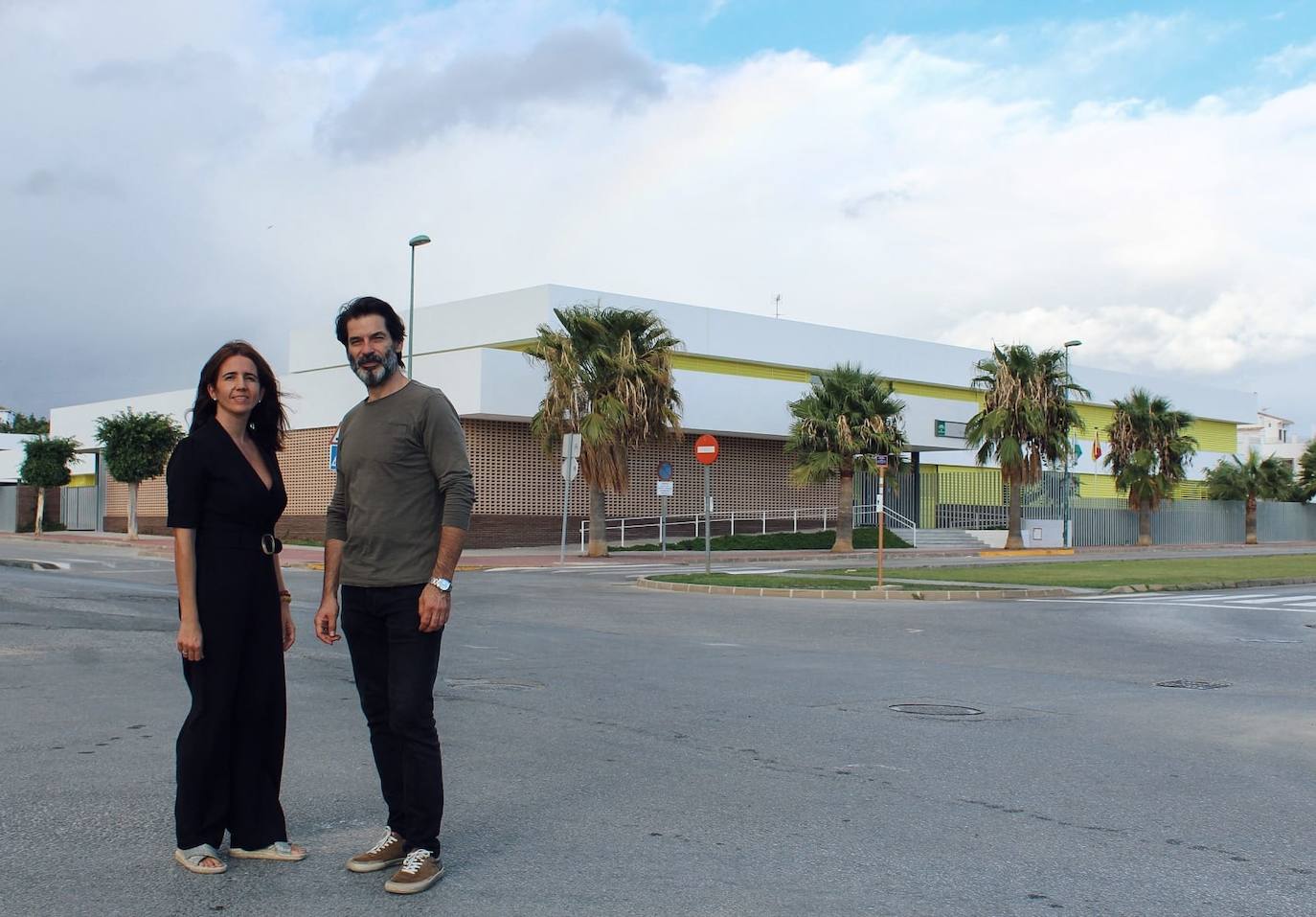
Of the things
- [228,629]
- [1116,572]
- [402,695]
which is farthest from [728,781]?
[1116,572]

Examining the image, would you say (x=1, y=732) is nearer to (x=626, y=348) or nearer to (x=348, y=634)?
(x=348, y=634)

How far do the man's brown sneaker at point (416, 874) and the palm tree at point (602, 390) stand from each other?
2919cm

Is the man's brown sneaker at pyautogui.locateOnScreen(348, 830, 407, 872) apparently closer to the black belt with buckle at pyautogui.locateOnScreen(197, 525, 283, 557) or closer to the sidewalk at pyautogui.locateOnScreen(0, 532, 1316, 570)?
the black belt with buckle at pyautogui.locateOnScreen(197, 525, 283, 557)

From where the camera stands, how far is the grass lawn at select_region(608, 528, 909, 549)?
39938 mm

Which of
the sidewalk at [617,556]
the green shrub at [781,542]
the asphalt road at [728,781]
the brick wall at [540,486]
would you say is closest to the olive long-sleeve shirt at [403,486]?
the asphalt road at [728,781]

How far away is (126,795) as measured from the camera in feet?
18.5

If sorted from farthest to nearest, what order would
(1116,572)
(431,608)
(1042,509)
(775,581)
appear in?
(1042,509) < (1116,572) < (775,581) < (431,608)

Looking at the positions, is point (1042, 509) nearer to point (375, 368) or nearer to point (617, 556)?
point (617, 556)

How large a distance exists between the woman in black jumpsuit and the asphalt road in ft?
0.67

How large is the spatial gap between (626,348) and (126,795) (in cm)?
2897

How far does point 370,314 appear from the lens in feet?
15.5

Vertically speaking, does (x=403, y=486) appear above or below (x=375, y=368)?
below

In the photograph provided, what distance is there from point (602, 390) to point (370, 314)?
29.8 m

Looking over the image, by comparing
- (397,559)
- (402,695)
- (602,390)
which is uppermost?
(602,390)
